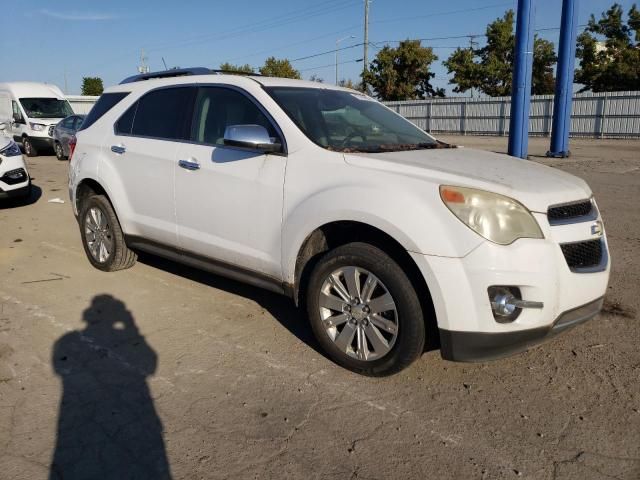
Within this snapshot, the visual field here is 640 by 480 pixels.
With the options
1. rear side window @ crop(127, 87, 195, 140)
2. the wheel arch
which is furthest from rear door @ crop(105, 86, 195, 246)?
the wheel arch

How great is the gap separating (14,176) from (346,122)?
688 cm

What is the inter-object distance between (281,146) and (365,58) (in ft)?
143

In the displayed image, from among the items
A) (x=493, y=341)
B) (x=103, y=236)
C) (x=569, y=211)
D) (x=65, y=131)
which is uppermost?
(x=65, y=131)

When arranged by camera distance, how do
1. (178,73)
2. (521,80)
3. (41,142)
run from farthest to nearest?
1. (41,142)
2. (521,80)
3. (178,73)

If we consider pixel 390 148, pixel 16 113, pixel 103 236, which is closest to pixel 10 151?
pixel 103 236

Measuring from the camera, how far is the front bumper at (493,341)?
2.88m

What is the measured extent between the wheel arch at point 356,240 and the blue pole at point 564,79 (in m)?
14.4

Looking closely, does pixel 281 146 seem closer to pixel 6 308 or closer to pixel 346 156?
pixel 346 156

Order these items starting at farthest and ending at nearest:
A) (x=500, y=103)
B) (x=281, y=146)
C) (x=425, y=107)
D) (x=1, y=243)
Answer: (x=425, y=107), (x=500, y=103), (x=1, y=243), (x=281, y=146)

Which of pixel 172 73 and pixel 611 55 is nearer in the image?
pixel 172 73

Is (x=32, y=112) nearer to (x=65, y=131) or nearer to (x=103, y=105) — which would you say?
(x=65, y=131)

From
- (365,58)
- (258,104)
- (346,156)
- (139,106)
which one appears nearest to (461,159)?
(346,156)

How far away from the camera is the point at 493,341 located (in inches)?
114

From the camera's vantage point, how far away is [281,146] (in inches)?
144
